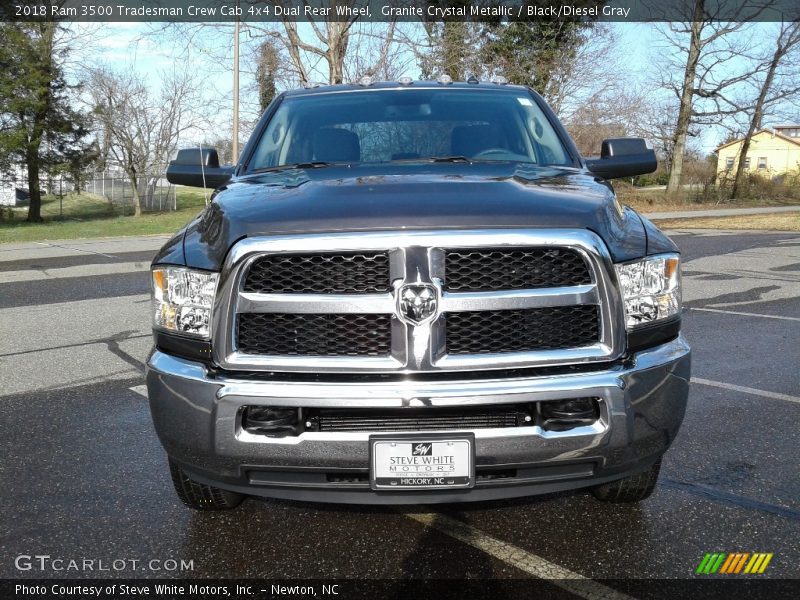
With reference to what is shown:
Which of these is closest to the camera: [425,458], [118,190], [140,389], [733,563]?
[425,458]

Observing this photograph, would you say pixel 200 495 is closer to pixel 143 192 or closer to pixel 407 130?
pixel 407 130

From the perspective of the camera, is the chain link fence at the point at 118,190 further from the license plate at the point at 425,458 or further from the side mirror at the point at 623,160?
the license plate at the point at 425,458

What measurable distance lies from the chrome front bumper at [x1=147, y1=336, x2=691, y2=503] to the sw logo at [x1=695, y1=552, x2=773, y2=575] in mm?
529

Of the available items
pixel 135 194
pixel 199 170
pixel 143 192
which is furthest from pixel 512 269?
pixel 143 192

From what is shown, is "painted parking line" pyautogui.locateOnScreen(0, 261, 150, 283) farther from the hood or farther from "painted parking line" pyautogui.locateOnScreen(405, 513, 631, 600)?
"painted parking line" pyautogui.locateOnScreen(405, 513, 631, 600)

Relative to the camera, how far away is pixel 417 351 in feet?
8.98

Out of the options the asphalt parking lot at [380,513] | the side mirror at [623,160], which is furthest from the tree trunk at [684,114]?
the side mirror at [623,160]

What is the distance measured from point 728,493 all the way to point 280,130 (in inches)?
117

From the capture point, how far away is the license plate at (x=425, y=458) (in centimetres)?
266

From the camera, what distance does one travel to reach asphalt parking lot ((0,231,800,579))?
3.09m

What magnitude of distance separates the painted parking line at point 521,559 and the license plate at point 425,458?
59 centimetres

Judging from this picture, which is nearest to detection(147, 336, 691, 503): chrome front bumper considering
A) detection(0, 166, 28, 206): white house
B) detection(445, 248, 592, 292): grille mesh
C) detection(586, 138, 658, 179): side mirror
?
detection(445, 248, 592, 292): grille mesh

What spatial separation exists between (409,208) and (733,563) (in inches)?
70.9

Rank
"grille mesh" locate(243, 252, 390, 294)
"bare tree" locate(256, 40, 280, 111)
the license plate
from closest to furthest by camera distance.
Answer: the license plate → "grille mesh" locate(243, 252, 390, 294) → "bare tree" locate(256, 40, 280, 111)
